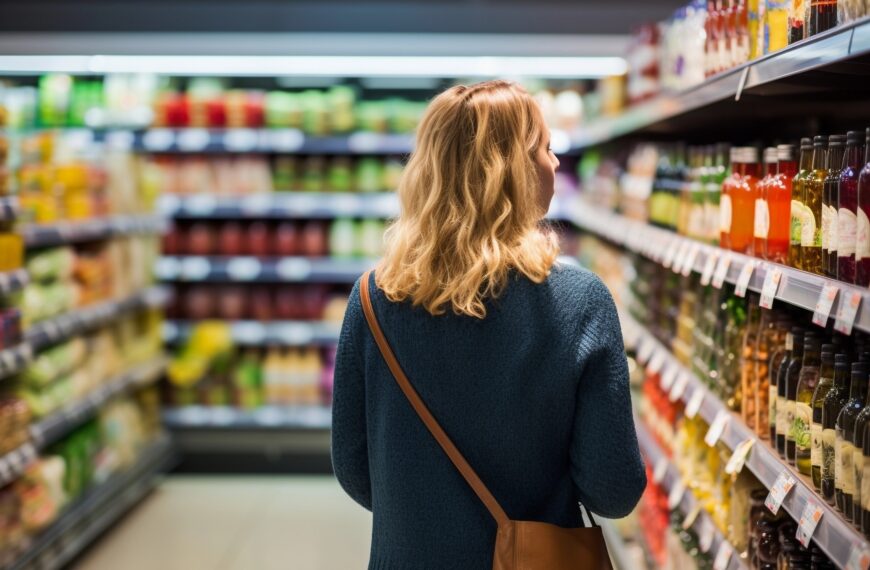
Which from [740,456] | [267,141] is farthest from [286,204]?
[740,456]

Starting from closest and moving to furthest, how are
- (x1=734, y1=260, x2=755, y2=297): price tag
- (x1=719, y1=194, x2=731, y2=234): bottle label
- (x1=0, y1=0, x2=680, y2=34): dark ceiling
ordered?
(x1=734, y1=260, x2=755, y2=297): price tag, (x1=719, y1=194, x2=731, y2=234): bottle label, (x1=0, y1=0, x2=680, y2=34): dark ceiling

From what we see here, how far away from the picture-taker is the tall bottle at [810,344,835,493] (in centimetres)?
194

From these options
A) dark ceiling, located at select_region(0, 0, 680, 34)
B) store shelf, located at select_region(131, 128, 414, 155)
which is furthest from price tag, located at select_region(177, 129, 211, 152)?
dark ceiling, located at select_region(0, 0, 680, 34)

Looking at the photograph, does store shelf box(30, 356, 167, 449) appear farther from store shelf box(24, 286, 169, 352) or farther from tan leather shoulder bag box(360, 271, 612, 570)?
tan leather shoulder bag box(360, 271, 612, 570)

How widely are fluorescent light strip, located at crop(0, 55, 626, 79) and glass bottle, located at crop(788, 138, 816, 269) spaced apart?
4002mm

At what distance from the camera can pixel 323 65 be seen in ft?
19.9

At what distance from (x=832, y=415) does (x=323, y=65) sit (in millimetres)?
4647

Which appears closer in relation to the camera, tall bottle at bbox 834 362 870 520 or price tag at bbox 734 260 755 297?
tall bottle at bbox 834 362 870 520

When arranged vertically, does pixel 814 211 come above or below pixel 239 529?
above

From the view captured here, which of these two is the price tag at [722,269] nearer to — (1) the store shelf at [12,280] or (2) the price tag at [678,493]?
(2) the price tag at [678,493]

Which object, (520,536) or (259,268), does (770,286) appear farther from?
(259,268)

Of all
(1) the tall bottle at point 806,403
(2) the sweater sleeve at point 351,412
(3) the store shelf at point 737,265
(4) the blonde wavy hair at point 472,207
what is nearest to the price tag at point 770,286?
(3) the store shelf at point 737,265

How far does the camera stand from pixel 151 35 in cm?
589

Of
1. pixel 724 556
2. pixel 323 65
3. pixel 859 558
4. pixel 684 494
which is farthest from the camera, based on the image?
pixel 323 65
